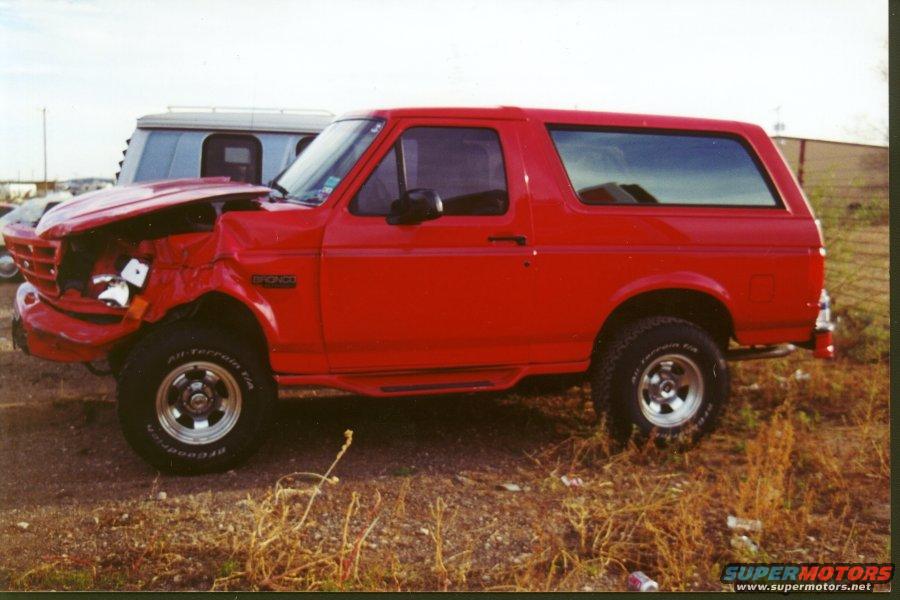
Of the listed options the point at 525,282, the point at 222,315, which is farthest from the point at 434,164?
the point at 222,315

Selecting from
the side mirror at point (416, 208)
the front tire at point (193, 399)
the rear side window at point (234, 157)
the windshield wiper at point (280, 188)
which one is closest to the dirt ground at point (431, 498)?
the front tire at point (193, 399)

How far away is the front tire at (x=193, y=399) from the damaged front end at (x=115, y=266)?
0.19 m

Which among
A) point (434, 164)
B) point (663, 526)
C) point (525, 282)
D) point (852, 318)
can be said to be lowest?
point (663, 526)

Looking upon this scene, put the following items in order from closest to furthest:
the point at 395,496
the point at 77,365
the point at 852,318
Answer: the point at 395,496, the point at 77,365, the point at 852,318

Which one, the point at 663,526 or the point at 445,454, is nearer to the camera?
the point at 663,526

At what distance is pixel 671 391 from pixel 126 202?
3458 millimetres

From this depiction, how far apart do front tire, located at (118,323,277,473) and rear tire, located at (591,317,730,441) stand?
2056mm

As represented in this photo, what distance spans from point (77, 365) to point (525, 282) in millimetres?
4395

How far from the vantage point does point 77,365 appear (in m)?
7.54

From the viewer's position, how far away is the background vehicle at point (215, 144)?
343 inches

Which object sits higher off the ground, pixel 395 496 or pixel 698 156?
pixel 698 156

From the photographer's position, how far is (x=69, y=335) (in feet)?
15.6

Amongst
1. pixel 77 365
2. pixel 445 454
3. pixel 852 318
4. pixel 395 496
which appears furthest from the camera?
pixel 852 318

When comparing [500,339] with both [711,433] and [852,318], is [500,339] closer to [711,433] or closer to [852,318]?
[711,433]
